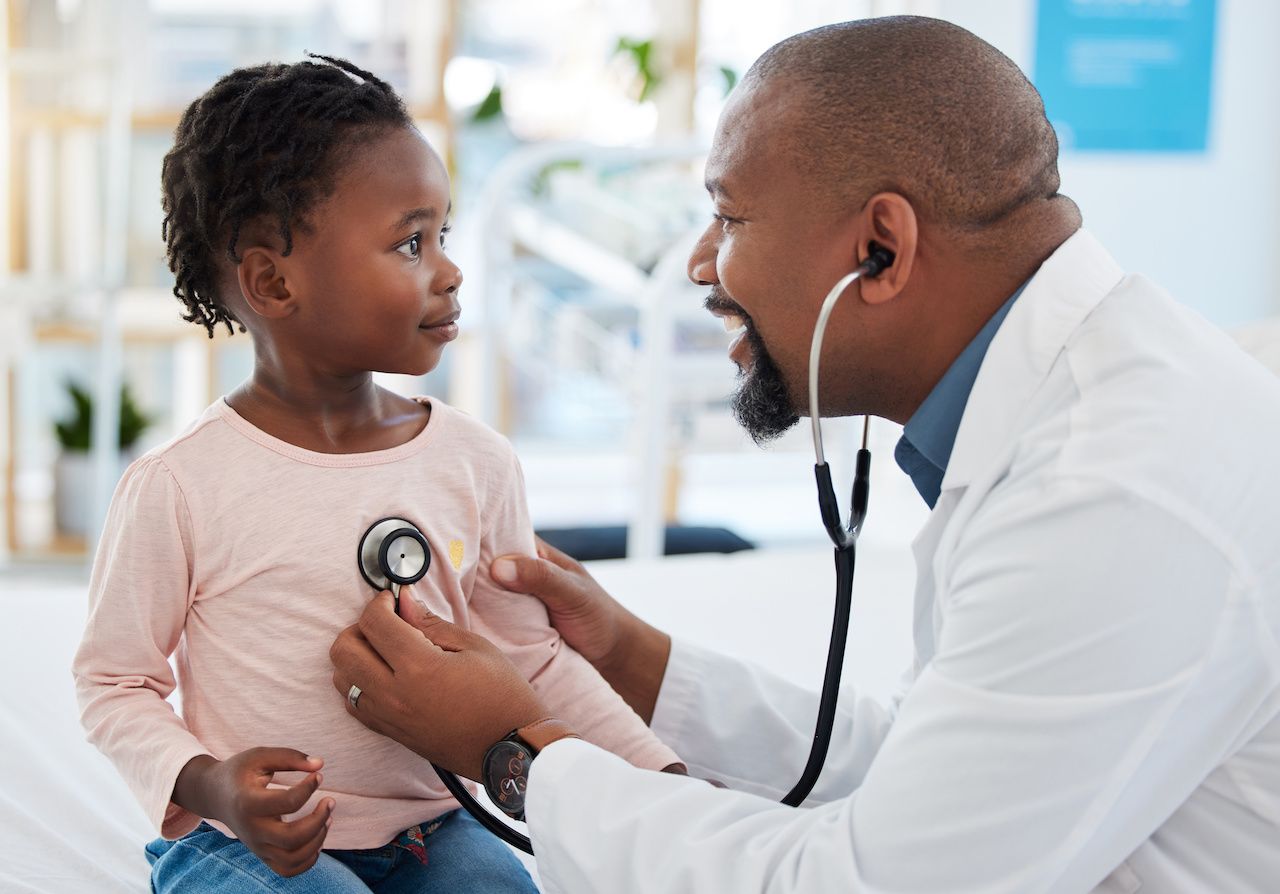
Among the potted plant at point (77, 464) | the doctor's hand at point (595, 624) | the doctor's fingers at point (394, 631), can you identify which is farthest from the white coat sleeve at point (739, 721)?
the potted plant at point (77, 464)

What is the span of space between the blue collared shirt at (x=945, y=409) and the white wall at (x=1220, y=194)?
12.1 ft

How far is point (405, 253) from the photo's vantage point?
1.16 m

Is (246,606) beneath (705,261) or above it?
beneath

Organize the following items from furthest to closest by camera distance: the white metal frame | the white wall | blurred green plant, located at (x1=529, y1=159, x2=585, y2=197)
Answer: the white wall
blurred green plant, located at (x1=529, y1=159, x2=585, y2=197)
the white metal frame

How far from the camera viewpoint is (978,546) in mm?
893

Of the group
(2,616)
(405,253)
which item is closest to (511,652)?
(405,253)

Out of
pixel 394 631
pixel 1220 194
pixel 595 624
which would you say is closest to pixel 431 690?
pixel 394 631

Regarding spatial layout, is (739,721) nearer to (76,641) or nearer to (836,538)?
(836,538)

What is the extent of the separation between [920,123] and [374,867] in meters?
0.77

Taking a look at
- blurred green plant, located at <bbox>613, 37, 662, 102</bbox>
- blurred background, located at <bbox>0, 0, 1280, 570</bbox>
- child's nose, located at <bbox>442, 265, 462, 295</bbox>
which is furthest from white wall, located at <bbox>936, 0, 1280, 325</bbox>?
child's nose, located at <bbox>442, 265, 462, 295</bbox>

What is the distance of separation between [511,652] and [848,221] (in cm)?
53

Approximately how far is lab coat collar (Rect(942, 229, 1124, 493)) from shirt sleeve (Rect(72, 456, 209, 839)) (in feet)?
2.07

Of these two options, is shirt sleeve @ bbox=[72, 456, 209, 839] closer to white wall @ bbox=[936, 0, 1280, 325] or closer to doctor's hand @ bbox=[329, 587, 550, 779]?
doctor's hand @ bbox=[329, 587, 550, 779]

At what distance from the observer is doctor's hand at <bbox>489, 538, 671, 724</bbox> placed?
1.26 metres
